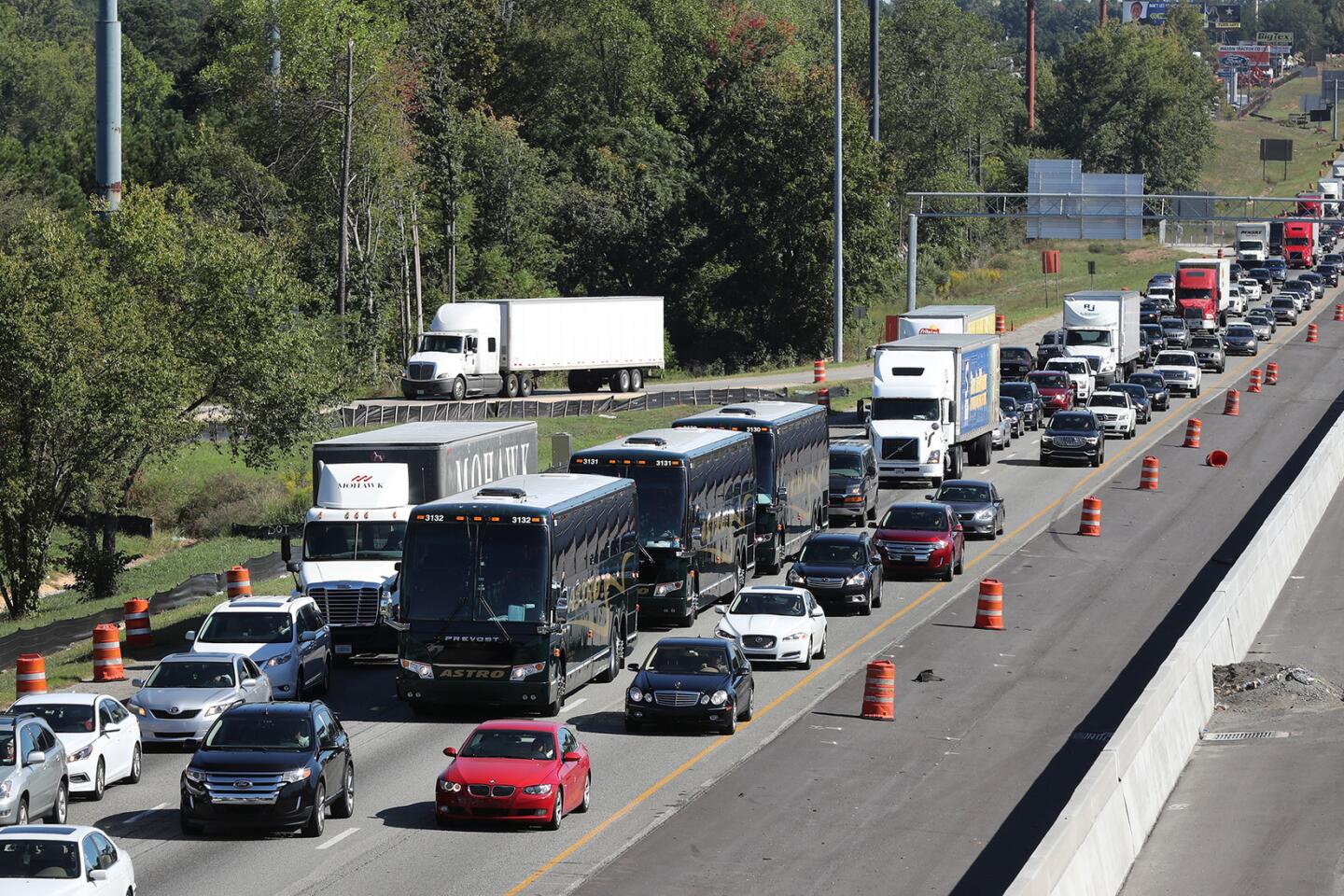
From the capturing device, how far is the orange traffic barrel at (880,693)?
29.7 meters

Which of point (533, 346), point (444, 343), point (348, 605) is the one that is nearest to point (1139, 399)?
point (533, 346)

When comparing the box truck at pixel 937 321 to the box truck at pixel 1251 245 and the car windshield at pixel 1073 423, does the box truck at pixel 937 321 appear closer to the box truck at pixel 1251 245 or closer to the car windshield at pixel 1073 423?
the car windshield at pixel 1073 423

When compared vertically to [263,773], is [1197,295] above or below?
above

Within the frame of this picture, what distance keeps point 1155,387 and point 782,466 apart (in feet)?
115

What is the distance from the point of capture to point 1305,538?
156 ft

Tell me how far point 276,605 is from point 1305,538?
27.9 meters

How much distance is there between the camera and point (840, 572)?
1522 inches

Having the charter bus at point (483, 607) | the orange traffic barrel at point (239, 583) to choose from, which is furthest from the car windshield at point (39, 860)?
the orange traffic barrel at point (239, 583)

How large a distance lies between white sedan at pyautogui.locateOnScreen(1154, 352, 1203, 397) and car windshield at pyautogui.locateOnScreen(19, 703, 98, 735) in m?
59.9

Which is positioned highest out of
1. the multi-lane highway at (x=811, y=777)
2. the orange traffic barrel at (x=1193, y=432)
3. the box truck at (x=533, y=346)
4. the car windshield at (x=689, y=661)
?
the box truck at (x=533, y=346)

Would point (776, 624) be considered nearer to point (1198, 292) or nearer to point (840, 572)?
point (840, 572)

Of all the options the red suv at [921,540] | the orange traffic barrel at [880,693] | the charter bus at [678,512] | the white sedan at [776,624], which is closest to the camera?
the orange traffic barrel at [880,693]

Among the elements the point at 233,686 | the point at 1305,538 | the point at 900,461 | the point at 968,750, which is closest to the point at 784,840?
the point at 968,750

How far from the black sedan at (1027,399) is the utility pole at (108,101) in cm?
3170
